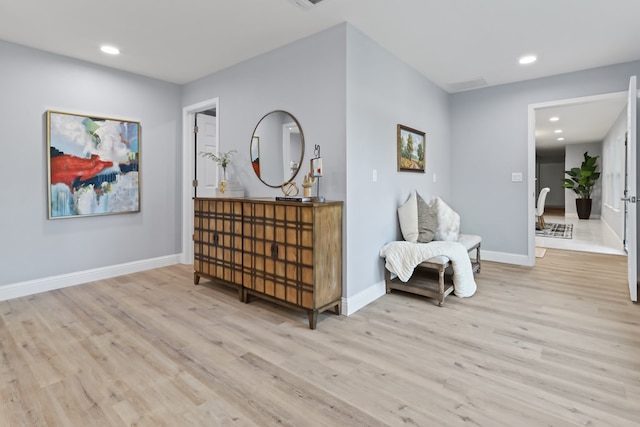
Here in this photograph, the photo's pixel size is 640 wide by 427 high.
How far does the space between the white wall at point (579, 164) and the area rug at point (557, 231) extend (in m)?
3.00

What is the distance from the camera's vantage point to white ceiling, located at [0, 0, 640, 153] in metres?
2.63

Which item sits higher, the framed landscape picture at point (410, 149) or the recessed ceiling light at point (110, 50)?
the recessed ceiling light at point (110, 50)

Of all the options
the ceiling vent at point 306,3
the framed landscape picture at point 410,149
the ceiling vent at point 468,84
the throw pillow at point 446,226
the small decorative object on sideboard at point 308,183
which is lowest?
the throw pillow at point 446,226

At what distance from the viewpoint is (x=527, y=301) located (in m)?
3.16

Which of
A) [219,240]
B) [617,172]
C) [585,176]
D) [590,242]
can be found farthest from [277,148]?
[585,176]

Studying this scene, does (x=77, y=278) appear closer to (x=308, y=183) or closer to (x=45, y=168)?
(x=45, y=168)

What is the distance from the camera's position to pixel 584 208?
10.0m

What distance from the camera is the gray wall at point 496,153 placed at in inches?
173

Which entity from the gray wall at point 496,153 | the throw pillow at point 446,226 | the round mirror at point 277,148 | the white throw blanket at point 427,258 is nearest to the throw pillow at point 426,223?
the throw pillow at point 446,226

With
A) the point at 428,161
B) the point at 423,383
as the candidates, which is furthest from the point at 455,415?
the point at 428,161

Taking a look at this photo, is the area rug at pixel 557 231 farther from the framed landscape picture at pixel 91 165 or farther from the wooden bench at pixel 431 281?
the framed landscape picture at pixel 91 165

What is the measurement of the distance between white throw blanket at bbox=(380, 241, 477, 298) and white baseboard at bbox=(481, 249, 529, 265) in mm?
1645

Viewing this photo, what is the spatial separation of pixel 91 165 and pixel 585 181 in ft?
39.0

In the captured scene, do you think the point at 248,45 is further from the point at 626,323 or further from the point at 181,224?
the point at 626,323
